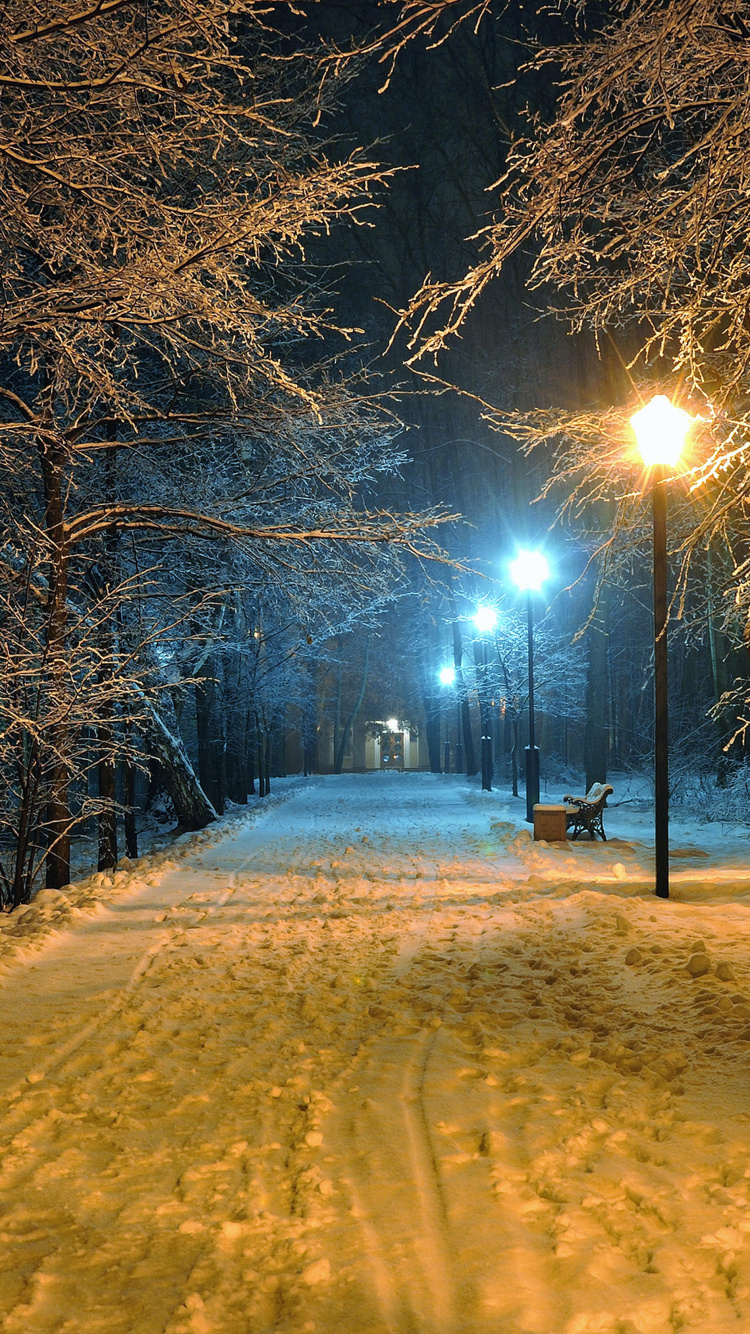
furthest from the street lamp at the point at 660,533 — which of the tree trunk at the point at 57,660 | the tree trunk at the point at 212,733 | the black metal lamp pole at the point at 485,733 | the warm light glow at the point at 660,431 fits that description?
the black metal lamp pole at the point at 485,733

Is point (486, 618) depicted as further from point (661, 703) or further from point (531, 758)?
point (661, 703)

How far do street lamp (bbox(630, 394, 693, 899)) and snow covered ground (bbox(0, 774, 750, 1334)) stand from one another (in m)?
0.77

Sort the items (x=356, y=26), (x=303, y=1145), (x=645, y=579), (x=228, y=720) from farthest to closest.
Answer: (x=645, y=579), (x=228, y=720), (x=356, y=26), (x=303, y=1145)

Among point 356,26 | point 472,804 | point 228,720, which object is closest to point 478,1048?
point 356,26

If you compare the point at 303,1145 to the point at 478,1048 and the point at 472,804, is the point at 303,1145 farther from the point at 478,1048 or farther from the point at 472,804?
the point at 472,804

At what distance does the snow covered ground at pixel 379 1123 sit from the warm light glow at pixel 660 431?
4019mm

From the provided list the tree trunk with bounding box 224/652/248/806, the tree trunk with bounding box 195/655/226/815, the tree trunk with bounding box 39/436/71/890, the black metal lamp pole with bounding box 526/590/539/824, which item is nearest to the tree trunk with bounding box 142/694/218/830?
the tree trunk with bounding box 195/655/226/815

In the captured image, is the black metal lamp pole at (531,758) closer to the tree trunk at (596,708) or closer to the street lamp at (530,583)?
the street lamp at (530,583)

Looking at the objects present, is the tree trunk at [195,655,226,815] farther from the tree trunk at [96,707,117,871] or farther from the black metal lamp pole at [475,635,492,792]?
the black metal lamp pole at [475,635,492,792]

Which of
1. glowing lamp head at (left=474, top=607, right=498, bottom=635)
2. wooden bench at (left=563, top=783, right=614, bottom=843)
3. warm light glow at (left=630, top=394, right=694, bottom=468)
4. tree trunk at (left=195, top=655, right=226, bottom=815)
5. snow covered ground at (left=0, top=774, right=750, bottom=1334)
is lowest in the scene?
snow covered ground at (left=0, top=774, right=750, bottom=1334)

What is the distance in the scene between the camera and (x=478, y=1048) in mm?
4617

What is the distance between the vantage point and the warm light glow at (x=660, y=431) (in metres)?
7.89

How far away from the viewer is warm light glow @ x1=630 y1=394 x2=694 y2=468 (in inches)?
311

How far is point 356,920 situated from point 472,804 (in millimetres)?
15106
